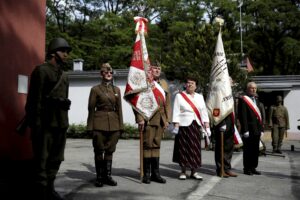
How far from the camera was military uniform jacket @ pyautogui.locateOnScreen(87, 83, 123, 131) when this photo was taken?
7066 mm

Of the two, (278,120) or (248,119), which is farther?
(278,120)

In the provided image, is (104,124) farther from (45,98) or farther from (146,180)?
(45,98)

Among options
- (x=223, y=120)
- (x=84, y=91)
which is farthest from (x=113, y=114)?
(x=84, y=91)

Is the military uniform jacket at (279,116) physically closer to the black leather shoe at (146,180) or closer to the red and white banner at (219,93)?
the red and white banner at (219,93)

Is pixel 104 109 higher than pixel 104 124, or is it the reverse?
pixel 104 109

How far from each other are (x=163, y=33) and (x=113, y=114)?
31213 mm

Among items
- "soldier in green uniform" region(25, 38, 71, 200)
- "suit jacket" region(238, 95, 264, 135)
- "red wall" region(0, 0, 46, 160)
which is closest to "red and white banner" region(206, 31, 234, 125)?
"suit jacket" region(238, 95, 264, 135)

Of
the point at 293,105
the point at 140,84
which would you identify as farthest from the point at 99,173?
the point at 293,105

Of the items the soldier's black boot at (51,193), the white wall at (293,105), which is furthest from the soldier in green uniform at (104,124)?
the white wall at (293,105)

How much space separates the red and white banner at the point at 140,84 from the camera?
7664 millimetres

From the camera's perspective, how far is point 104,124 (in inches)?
277

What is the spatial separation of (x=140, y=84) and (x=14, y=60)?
93.4 inches

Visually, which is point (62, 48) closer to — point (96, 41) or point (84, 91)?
point (84, 91)

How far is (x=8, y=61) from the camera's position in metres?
6.12
